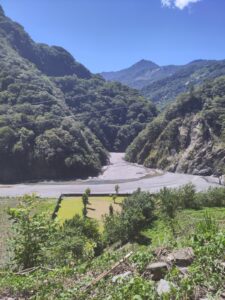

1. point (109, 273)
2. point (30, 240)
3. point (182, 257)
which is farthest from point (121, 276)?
point (30, 240)

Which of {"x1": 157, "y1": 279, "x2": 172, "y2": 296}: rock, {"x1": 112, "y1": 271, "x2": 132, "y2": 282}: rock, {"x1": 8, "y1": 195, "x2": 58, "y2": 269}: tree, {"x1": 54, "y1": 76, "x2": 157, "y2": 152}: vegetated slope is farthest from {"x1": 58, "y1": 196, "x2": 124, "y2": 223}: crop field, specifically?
{"x1": 54, "y1": 76, "x2": 157, "y2": 152}: vegetated slope

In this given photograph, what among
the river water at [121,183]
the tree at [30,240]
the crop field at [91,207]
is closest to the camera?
the tree at [30,240]

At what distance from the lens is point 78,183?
339ft

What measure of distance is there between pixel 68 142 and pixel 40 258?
108 metres

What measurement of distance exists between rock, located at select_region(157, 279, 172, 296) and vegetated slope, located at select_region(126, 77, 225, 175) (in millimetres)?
102054

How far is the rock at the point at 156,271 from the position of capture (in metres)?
8.02

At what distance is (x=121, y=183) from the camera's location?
327ft

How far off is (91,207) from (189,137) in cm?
6094

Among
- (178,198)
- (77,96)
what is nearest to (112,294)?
(178,198)

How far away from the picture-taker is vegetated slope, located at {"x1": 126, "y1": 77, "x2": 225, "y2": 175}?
114 metres

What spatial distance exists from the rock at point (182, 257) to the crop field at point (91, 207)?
52.3m

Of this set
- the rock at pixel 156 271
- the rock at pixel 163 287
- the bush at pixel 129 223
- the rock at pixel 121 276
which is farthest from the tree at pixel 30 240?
the bush at pixel 129 223

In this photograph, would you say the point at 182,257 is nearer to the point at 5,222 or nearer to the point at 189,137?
the point at 5,222

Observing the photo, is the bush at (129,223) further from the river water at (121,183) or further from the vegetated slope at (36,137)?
the vegetated slope at (36,137)
